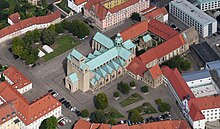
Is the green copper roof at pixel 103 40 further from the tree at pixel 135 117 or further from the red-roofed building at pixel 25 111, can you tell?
the red-roofed building at pixel 25 111

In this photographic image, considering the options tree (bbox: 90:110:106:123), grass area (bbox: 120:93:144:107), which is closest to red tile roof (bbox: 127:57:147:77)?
grass area (bbox: 120:93:144:107)

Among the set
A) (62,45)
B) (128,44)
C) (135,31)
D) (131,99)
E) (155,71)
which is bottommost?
(62,45)

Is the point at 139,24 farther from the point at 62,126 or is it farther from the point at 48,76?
the point at 62,126

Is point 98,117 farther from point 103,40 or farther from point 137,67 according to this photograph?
point 103,40

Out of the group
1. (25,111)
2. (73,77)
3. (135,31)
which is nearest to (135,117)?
(73,77)

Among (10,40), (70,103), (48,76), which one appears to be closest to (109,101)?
(70,103)
